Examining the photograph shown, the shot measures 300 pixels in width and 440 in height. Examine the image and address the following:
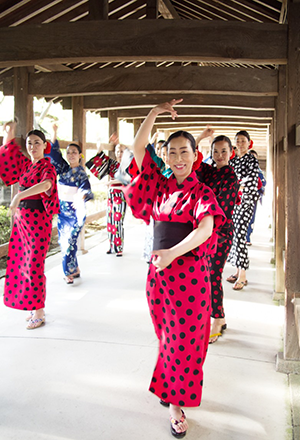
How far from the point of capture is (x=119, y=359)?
2959 millimetres

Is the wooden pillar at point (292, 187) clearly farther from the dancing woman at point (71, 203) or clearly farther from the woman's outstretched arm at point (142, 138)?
the dancing woman at point (71, 203)

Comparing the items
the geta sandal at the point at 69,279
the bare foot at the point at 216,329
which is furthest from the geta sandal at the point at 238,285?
the geta sandal at the point at 69,279

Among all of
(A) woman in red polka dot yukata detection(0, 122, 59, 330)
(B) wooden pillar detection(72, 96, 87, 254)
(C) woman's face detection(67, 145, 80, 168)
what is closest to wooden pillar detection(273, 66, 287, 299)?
(C) woman's face detection(67, 145, 80, 168)

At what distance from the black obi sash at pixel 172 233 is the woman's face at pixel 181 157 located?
24 cm

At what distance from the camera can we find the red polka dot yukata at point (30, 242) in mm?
3449

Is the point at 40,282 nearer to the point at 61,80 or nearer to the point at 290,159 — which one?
the point at 290,159

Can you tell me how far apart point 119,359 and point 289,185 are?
166 centimetres

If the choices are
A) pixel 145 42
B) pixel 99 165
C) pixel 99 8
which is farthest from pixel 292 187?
pixel 99 165

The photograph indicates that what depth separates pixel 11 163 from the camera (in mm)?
3588

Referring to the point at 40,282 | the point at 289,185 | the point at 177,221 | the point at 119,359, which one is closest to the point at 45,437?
the point at 119,359

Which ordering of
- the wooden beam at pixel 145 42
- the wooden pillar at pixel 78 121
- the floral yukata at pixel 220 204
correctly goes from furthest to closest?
the wooden pillar at pixel 78 121 < the wooden beam at pixel 145 42 < the floral yukata at pixel 220 204

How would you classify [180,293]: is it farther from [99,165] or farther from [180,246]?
[99,165]

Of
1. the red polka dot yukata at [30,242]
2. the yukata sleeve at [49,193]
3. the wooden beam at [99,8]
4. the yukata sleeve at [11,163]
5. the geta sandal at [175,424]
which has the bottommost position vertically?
the geta sandal at [175,424]

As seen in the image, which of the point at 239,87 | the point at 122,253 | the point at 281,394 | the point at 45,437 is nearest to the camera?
the point at 45,437
